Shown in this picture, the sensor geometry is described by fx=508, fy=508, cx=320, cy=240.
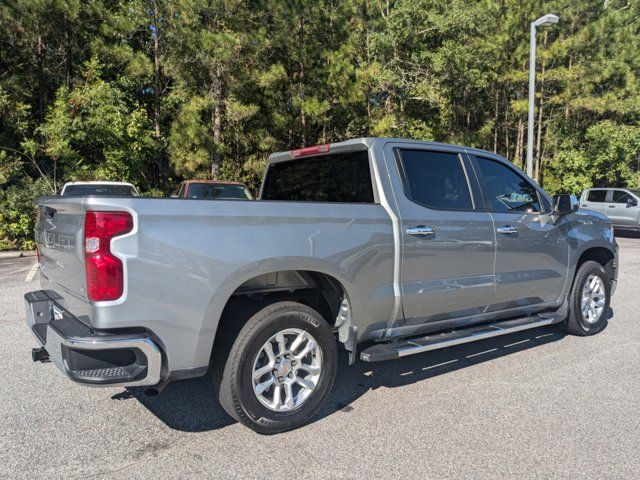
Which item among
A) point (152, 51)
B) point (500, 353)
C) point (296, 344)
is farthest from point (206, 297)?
point (152, 51)

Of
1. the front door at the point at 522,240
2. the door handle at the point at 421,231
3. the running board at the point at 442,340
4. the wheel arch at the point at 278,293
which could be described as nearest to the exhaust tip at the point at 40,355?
the wheel arch at the point at 278,293

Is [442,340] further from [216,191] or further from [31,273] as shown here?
[216,191]

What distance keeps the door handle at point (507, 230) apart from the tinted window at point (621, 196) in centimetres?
1634

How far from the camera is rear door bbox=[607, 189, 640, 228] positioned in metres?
17.7

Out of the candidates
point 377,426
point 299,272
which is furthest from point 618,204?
point 299,272

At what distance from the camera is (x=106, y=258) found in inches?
107

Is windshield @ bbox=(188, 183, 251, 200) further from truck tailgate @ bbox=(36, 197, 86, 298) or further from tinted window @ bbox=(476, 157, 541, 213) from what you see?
truck tailgate @ bbox=(36, 197, 86, 298)

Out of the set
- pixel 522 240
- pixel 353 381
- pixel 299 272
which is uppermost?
pixel 522 240

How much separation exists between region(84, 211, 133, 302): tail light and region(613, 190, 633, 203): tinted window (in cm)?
1948

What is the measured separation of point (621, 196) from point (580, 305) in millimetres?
15464

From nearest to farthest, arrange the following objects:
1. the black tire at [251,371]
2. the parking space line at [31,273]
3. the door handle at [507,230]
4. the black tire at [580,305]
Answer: the black tire at [251,371], the door handle at [507,230], the black tire at [580,305], the parking space line at [31,273]

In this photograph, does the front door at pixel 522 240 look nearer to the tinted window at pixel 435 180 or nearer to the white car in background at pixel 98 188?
the tinted window at pixel 435 180

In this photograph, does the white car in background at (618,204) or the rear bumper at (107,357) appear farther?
the white car in background at (618,204)

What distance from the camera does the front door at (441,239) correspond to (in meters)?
3.85
